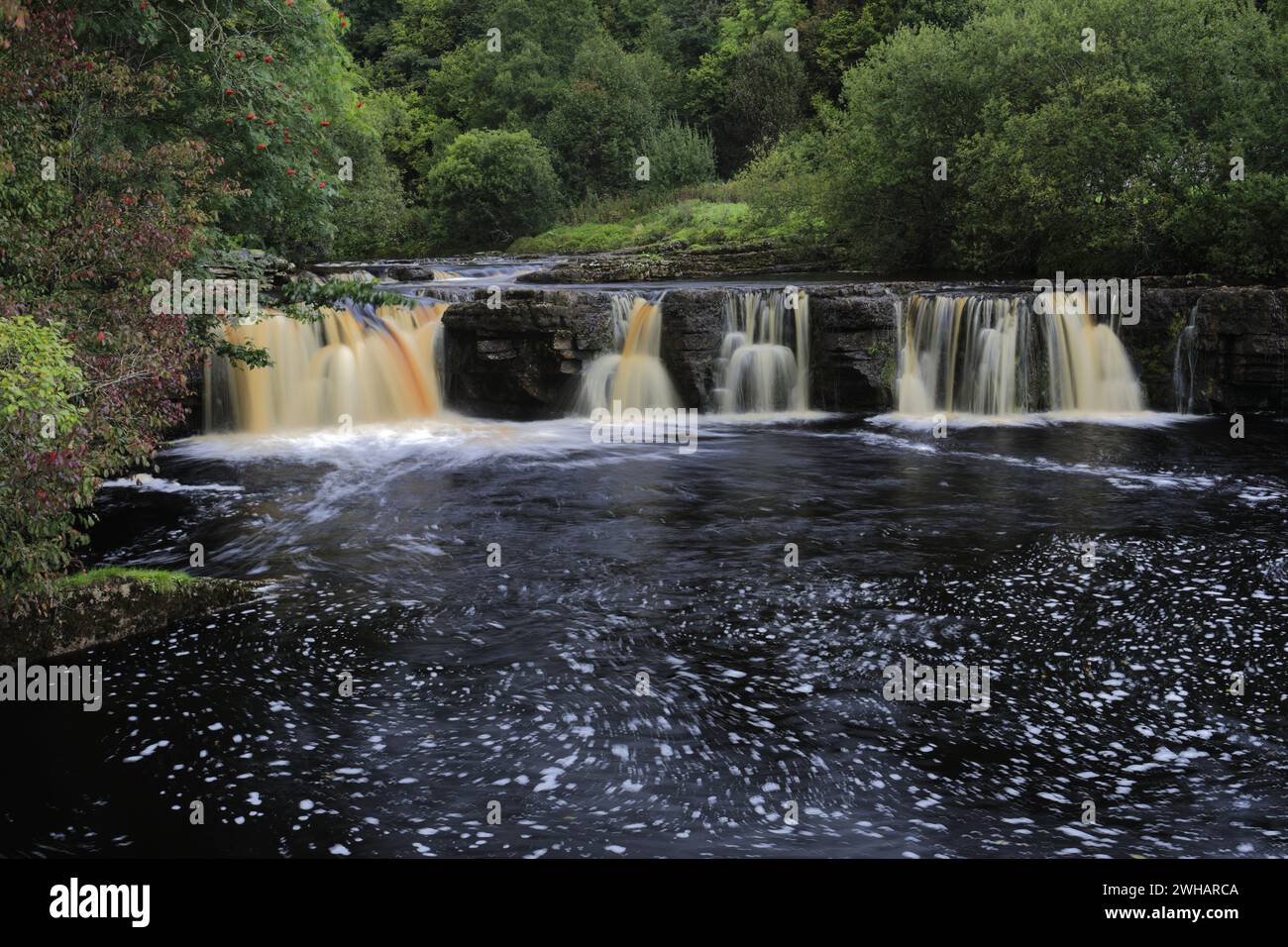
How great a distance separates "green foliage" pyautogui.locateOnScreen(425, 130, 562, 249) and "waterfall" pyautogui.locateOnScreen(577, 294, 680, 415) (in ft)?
80.9

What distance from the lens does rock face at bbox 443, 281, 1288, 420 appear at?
20.1 m

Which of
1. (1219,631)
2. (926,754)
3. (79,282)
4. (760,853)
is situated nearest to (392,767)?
(760,853)

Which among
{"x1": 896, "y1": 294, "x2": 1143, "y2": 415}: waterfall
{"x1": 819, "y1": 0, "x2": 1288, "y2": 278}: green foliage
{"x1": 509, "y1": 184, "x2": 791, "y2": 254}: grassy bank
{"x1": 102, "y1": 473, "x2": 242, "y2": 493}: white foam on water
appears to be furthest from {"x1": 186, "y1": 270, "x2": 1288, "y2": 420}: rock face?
{"x1": 509, "y1": 184, "x2": 791, "y2": 254}: grassy bank

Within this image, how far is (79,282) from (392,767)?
241 inches

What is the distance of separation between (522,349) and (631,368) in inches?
84.9

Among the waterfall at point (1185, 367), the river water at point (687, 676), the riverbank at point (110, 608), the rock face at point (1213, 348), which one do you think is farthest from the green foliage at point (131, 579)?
the waterfall at point (1185, 367)

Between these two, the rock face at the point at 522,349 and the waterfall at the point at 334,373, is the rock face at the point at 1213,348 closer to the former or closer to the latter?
the rock face at the point at 522,349

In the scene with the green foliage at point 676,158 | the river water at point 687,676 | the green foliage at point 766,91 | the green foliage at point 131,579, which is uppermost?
the green foliage at point 766,91

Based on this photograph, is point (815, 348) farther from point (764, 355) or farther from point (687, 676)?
point (687, 676)

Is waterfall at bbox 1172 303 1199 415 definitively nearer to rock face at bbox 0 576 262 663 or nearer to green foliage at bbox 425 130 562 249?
rock face at bbox 0 576 262 663

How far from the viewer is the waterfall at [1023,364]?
2084 centimetres

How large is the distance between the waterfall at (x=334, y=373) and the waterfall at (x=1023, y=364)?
363 inches

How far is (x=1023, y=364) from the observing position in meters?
20.9

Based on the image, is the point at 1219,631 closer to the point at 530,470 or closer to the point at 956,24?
the point at 530,470
